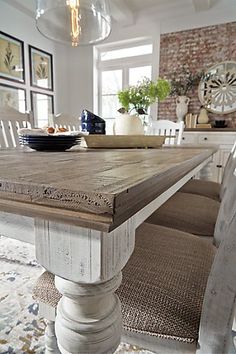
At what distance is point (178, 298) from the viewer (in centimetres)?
56

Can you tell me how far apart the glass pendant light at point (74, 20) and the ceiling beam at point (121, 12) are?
196 cm

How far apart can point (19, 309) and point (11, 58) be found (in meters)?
3.88

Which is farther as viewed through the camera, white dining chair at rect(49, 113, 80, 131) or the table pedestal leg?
white dining chair at rect(49, 113, 80, 131)

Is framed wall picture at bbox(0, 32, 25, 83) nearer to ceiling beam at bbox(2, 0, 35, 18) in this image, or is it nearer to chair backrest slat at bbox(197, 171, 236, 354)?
ceiling beam at bbox(2, 0, 35, 18)

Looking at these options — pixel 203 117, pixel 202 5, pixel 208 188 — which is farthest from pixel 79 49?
pixel 208 188

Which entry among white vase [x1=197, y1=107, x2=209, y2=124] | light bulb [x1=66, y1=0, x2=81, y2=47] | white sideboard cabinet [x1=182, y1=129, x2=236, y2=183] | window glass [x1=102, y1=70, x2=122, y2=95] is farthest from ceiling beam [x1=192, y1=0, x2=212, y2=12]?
light bulb [x1=66, y1=0, x2=81, y2=47]

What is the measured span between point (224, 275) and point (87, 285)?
25cm

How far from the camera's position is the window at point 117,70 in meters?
4.51

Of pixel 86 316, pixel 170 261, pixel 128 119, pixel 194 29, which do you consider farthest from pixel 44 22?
pixel 194 29

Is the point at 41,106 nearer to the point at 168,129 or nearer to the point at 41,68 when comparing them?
the point at 41,68

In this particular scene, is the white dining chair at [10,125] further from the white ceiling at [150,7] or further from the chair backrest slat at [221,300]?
the white ceiling at [150,7]

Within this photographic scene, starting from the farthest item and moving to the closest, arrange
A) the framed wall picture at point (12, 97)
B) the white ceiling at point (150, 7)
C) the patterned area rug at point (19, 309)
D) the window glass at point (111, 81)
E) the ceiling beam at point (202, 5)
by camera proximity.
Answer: the window glass at point (111, 81) → the framed wall picture at point (12, 97) → the white ceiling at point (150, 7) → the ceiling beam at point (202, 5) → the patterned area rug at point (19, 309)

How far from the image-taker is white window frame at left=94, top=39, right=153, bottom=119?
4477 mm

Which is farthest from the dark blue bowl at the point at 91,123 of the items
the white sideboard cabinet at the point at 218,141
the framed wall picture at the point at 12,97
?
the framed wall picture at the point at 12,97
